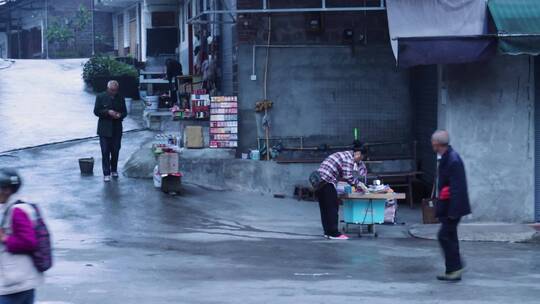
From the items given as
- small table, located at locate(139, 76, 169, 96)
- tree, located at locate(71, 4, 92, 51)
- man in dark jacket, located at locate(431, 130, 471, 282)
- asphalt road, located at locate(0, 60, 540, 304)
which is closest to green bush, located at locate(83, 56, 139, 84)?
small table, located at locate(139, 76, 169, 96)

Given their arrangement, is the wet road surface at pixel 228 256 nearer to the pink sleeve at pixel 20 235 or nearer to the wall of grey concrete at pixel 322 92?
the wall of grey concrete at pixel 322 92

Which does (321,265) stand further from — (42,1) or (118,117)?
(42,1)

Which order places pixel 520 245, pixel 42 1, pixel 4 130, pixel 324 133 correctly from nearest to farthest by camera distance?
pixel 520 245 < pixel 324 133 < pixel 4 130 < pixel 42 1

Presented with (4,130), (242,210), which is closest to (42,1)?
(4,130)

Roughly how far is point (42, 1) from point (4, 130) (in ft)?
80.6

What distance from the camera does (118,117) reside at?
1702 centimetres

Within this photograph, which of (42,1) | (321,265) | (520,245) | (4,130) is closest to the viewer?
(321,265)

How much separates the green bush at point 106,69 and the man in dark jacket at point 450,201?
1737cm

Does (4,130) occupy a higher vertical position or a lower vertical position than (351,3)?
lower

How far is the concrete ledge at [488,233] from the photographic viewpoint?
542 inches

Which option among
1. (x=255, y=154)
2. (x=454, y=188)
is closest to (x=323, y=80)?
(x=255, y=154)

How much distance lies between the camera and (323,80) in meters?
17.1

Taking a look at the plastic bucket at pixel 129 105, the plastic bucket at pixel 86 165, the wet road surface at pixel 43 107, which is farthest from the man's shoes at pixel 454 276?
the plastic bucket at pixel 129 105

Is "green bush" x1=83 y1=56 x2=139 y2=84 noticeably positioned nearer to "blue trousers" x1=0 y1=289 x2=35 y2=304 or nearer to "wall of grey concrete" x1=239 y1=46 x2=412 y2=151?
"wall of grey concrete" x1=239 y1=46 x2=412 y2=151
